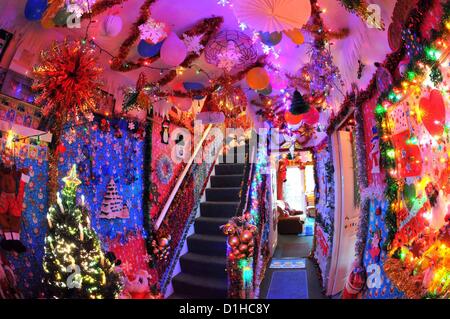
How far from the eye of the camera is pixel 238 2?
1.66m

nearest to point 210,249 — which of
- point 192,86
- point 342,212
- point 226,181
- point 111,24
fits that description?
point 226,181

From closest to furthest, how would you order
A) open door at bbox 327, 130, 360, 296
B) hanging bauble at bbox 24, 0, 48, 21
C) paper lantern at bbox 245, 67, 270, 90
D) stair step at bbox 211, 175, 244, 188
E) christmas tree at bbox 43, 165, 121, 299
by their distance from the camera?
hanging bauble at bbox 24, 0, 48, 21
christmas tree at bbox 43, 165, 121, 299
paper lantern at bbox 245, 67, 270, 90
open door at bbox 327, 130, 360, 296
stair step at bbox 211, 175, 244, 188

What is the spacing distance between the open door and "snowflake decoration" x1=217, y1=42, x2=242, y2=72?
2.06 metres

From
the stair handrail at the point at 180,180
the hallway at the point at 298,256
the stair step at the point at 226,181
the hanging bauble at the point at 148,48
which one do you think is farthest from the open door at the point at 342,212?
the hanging bauble at the point at 148,48

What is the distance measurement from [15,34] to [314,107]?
2955mm

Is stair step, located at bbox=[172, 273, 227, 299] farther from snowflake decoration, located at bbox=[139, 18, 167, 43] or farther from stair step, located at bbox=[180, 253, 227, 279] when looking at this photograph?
snowflake decoration, located at bbox=[139, 18, 167, 43]

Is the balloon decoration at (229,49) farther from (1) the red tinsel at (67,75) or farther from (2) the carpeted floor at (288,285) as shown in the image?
(2) the carpeted floor at (288,285)

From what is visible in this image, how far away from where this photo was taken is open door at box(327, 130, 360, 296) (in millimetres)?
3840

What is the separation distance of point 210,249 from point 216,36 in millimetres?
2776

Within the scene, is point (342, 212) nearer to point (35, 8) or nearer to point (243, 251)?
point (243, 251)

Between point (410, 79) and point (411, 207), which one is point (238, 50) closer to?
point (410, 79)

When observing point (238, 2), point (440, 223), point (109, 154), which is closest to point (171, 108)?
point (109, 154)

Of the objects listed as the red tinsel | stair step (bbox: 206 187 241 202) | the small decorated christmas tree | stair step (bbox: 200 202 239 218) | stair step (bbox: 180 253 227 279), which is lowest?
stair step (bbox: 180 253 227 279)

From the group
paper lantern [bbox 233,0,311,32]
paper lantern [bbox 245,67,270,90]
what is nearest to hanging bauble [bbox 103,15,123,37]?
paper lantern [bbox 233,0,311,32]
